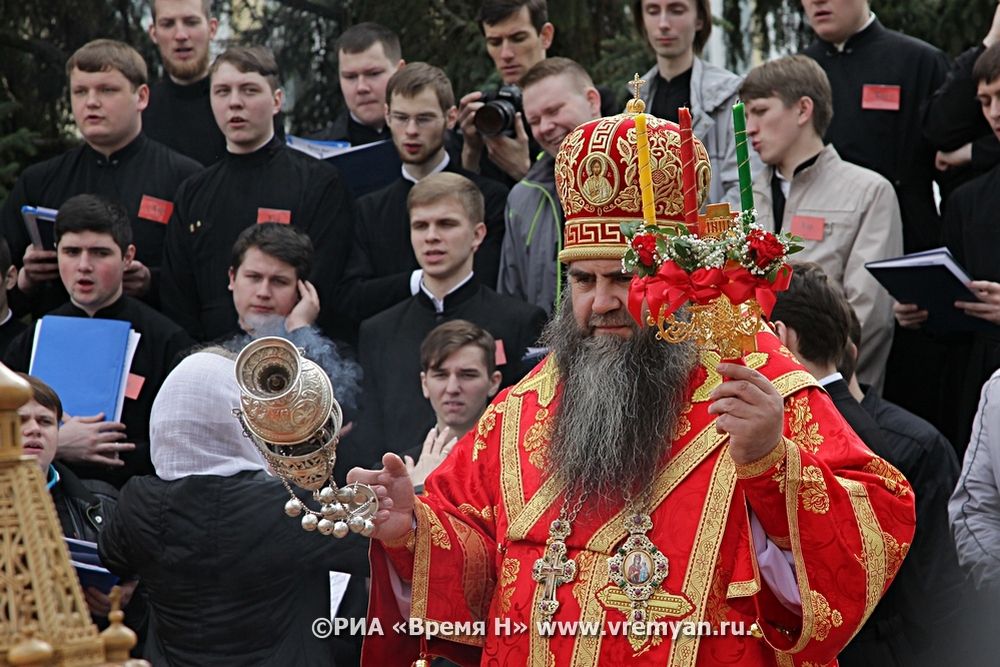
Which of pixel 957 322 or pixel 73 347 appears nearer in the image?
pixel 957 322

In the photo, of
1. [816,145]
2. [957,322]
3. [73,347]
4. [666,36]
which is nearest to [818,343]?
[957,322]

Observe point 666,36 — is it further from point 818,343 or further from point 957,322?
point 818,343

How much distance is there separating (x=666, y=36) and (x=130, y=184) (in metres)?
2.74

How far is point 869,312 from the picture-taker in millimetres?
6902

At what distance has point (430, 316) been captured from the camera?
7207 mm

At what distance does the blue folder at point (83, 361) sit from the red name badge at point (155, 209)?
114 centimetres

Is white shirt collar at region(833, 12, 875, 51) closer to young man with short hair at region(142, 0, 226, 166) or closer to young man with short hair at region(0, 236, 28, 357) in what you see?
young man with short hair at region(142, 0, 226, 166)

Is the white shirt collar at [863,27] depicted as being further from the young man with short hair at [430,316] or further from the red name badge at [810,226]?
the young man with short hair at [430,316]

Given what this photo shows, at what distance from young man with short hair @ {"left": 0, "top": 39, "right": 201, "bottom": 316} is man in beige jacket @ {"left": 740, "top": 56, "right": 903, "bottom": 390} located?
9.72 feet

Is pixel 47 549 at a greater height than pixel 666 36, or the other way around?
pixel 666 36

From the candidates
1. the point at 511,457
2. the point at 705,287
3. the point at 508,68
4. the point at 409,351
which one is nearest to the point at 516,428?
the point at 511,457

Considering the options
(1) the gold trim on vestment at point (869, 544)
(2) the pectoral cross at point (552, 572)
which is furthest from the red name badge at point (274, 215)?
(1) the gold trim on vestment at point (869, 544)

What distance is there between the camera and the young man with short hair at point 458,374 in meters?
6.52

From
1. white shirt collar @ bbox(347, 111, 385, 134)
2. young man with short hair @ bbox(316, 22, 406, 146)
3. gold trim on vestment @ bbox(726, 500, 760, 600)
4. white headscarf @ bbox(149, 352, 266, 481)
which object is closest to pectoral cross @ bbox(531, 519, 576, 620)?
gold trim on vestment @ bbox(726, 500, 760, 600)
